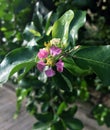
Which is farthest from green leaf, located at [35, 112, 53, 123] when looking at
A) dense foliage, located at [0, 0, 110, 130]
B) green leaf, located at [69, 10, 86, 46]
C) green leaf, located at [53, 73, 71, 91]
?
green leaf, located at [69, 10, 86, 46]

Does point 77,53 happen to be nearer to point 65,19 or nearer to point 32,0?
point 65,19

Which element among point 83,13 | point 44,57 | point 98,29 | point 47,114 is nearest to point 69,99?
point 47,114

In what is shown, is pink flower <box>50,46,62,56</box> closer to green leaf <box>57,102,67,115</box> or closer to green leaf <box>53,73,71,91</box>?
green leaf <box>53,73,71,91</box>

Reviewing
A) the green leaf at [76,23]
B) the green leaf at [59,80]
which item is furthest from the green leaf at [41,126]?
the green leaf at [76,23]

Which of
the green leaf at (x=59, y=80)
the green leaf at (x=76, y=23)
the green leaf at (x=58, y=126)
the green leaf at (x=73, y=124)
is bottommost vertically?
the green leaf at (x=73, y=124)

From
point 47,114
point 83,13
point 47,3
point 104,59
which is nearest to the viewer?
point 104,59

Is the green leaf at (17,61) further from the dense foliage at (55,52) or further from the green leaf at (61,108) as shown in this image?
the green leaf at (61,108)

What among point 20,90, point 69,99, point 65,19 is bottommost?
point 69,99
